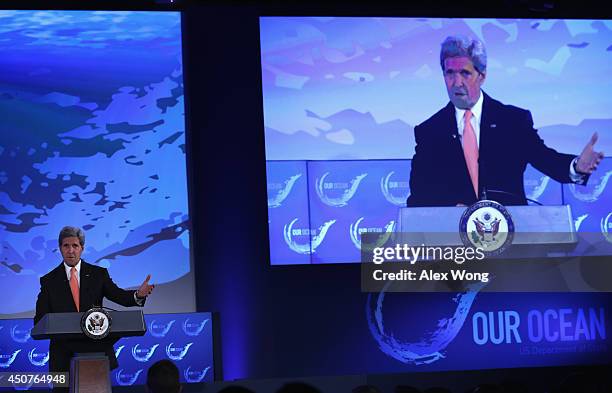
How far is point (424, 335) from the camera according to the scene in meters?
7.84

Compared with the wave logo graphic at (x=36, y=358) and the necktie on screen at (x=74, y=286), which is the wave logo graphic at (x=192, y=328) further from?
the necktie on screen at (x=74, y=286)

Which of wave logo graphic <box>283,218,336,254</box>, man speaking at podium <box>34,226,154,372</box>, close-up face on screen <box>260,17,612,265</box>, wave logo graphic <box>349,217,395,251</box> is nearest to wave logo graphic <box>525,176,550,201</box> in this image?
close-up face on screen <box>260,17,612,265</box>

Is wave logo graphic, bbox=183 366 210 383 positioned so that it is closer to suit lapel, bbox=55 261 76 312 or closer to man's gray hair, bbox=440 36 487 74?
suit lapel, bbox=55 261 76 312

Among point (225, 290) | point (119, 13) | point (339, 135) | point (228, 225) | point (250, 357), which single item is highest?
point (119, 13)

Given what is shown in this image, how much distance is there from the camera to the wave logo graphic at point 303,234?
7402 mm

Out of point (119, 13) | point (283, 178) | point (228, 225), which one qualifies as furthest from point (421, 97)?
point (119, 13)

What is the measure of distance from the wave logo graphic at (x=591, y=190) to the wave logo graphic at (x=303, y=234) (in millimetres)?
1979

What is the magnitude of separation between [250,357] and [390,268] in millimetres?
1293

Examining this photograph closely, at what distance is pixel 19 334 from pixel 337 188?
2576mm

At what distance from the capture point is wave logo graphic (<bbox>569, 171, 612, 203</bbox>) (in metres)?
7.61

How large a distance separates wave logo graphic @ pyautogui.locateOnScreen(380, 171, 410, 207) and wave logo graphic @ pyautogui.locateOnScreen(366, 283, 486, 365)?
2.69 feet

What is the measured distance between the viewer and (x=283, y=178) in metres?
7.46

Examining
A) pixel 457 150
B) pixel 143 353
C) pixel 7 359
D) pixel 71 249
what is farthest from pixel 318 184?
pixel 7 359

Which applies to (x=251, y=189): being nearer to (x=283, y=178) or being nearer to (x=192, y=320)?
(x=283, y=178)
